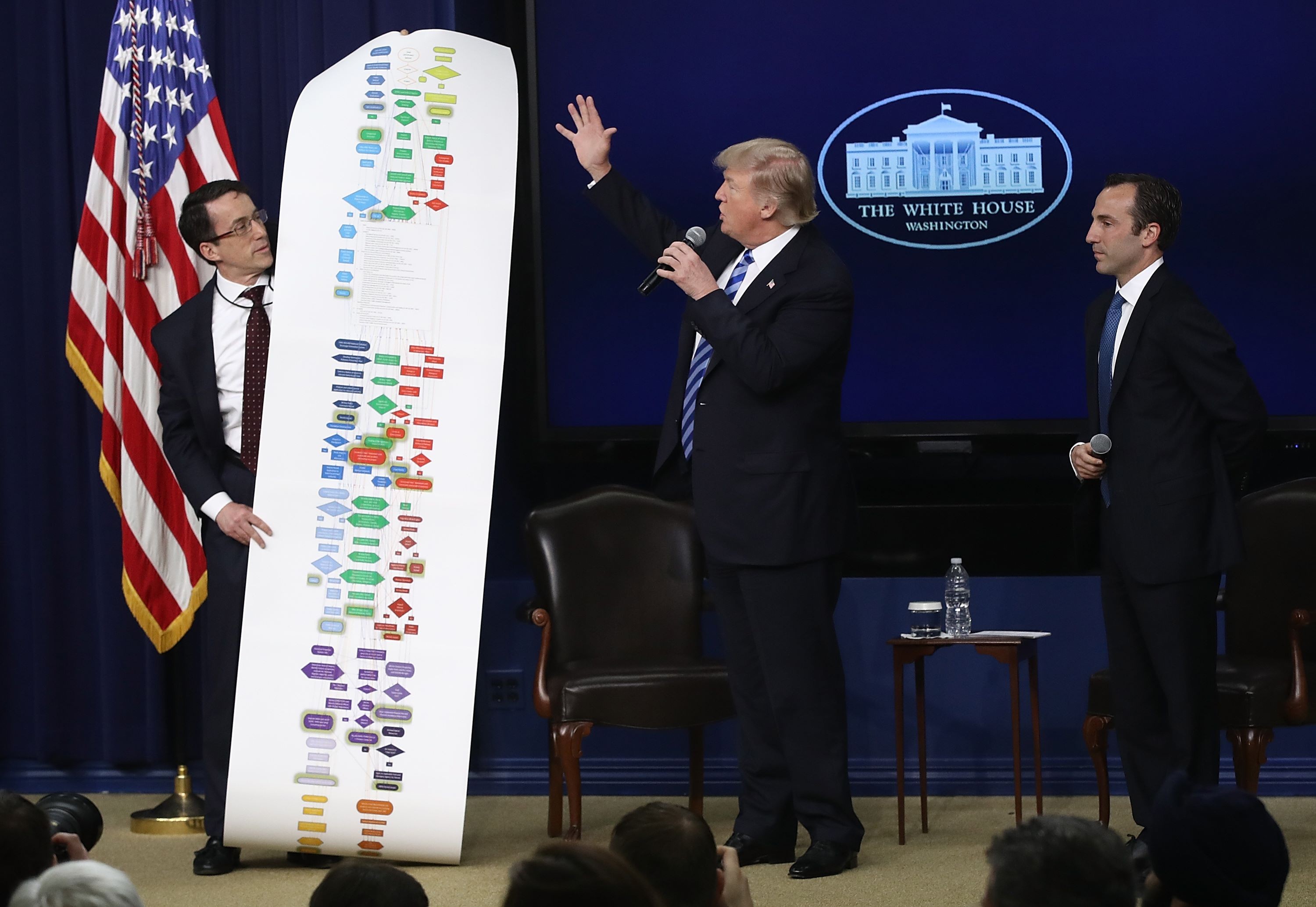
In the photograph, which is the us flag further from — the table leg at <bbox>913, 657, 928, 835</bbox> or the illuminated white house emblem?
the table leg at <bbox>913, 657, 928, 835</bbox>

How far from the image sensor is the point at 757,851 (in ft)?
12.7

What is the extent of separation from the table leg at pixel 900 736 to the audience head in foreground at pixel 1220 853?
258cm

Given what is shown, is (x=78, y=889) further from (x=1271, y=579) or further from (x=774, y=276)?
(x=1271, y=579)

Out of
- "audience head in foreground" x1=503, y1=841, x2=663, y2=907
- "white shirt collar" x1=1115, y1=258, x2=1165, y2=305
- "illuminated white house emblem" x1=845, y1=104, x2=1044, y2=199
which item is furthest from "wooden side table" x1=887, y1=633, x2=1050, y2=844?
"audience head in foreground" x1=503, y1=841, x2=663, y2=907

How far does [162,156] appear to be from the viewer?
476cm

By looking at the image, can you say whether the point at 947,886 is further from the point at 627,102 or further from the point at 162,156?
the point at 162,156

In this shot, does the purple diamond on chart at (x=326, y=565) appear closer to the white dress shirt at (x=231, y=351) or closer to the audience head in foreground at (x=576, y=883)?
the white dress shirt at (x=231, y=351)

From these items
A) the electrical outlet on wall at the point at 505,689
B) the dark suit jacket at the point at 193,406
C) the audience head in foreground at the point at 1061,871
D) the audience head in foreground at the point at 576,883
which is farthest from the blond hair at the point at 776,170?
the audience head in foreground at the point at 576,883

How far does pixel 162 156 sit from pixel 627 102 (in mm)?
1518

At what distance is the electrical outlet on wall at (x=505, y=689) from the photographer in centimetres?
510

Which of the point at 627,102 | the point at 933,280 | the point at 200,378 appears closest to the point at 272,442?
the point at 200,378

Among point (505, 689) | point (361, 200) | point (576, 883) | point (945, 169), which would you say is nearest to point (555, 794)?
point (505, 689)

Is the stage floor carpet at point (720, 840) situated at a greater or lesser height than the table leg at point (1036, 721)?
lesser

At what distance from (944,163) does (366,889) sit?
3.96m
